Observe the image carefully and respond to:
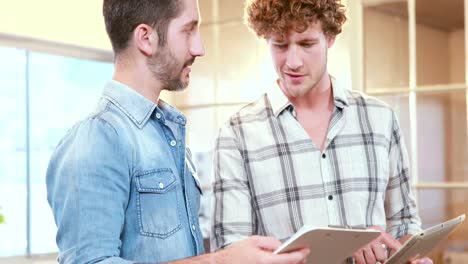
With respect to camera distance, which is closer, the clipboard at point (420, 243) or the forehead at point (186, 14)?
the forehead at point (186, 14)

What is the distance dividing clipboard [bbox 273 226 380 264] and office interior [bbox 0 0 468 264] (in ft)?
6.86

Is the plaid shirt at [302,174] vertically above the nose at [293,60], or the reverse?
the nose at [293,60]

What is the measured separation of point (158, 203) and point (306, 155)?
609 millimetres

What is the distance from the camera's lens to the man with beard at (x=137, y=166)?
4.24ft

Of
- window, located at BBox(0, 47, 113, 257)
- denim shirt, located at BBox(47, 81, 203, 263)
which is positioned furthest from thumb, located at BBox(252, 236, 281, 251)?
window, located at BBox(0, 47, 113, 257)

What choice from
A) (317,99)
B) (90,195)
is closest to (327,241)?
(90,195)

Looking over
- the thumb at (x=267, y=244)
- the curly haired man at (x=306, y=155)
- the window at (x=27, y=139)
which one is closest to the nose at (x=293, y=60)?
the curly haired man at (x=306, y=155)

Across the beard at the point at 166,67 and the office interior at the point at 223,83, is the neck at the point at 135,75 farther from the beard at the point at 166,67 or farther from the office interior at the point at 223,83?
the office interior at the point at 223,83

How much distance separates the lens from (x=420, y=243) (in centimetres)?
170

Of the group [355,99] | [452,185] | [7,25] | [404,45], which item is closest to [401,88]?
[404,45]

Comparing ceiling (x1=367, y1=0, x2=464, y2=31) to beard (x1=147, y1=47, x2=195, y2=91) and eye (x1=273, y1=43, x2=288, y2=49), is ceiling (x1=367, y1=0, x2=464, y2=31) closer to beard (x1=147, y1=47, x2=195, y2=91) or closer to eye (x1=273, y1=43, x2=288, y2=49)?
eye (x1=273, y1=43, x2=288, y2=49)

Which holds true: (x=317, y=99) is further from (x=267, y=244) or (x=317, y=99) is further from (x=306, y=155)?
(x=267, y=244)

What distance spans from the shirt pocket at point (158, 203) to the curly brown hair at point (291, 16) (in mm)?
607

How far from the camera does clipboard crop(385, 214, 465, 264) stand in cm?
162
